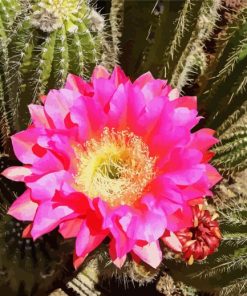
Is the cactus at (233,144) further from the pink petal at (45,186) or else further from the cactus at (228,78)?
the pink petal at (45,186)

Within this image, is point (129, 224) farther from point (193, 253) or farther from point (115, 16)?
point (115, 16)

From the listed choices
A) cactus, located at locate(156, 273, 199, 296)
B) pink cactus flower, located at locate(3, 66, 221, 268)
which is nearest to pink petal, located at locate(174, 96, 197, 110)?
pink cactus flower, located at locate(3, 66, 221, 268)

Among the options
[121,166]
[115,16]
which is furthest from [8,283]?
[115,16]

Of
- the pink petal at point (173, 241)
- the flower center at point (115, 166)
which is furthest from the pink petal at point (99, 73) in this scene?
the pink petal at point (173, 241)

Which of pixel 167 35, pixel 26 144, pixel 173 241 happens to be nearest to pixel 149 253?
pixel 173 241

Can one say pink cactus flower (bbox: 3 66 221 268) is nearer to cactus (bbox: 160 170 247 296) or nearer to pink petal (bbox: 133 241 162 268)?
pink petal (bbox: 133 241 162 268)

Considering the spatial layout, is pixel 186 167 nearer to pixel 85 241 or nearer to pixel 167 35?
pixel 85 241
